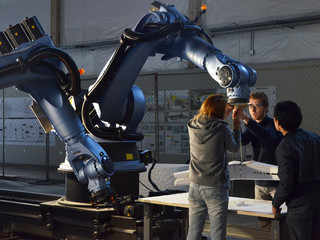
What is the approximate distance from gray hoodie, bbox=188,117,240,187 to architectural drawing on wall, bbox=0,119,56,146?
1021cm

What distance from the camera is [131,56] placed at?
197 inches

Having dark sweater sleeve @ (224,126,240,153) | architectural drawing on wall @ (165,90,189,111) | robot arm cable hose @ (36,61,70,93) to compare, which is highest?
architectural drawing on wall @ (165,90,189,111)

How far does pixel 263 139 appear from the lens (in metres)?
4.36

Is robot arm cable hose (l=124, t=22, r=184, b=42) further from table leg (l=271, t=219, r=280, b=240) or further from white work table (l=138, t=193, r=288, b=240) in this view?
table leg (l=271, t=219, r=280, b=240)

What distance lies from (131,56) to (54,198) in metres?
2.14

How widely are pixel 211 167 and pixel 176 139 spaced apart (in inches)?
283

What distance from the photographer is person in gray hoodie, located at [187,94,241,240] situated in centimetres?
382

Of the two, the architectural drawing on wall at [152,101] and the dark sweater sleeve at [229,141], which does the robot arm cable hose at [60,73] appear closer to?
the dark sweater sleeve at [229,141]

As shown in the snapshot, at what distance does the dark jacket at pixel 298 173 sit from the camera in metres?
3.40

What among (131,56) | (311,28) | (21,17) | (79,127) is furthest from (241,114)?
(21,17)

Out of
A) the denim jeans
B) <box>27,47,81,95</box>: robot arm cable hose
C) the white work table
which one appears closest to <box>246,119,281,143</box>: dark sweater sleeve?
the white work table

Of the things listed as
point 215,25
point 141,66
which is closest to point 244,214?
point 141,66

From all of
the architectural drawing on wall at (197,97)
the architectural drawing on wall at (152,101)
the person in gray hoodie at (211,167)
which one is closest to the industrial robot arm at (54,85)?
the person in gray hoodie at (211,167)

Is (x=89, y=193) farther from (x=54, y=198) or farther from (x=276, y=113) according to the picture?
(x=276, y=113)
